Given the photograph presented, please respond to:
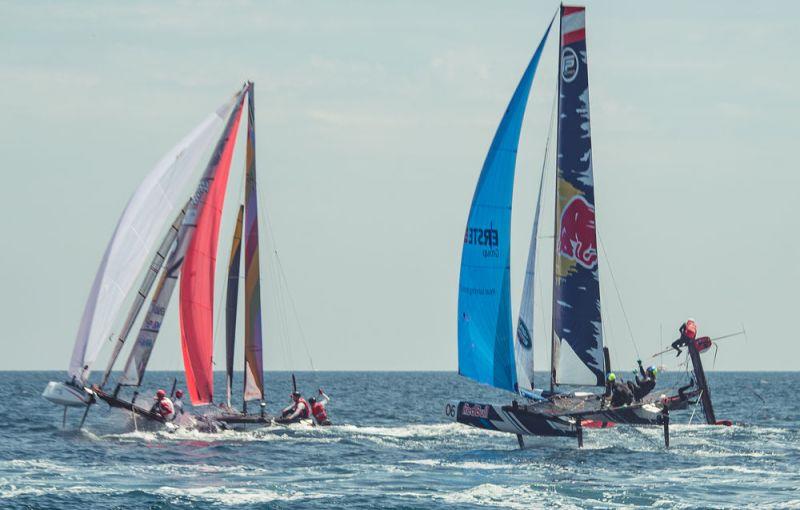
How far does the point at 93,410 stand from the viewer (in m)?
62.7

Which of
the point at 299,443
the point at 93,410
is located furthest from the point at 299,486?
the point at 93,410

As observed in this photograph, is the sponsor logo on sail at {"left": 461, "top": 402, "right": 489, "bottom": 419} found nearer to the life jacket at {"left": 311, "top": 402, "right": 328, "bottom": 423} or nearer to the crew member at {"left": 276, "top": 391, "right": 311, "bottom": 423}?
the crew member at {"left": 276, "top": 391, "right": 311, "bottom": 423}

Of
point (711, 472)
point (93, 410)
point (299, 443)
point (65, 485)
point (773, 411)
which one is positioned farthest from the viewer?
point (773, 411)

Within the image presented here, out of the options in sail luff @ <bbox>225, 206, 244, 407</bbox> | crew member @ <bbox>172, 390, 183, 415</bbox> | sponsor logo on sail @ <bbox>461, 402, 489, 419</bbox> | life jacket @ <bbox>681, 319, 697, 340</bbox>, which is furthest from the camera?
life jacket @ <bbox>681, 319, 697, 340</bbox>

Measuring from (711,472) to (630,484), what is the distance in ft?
12.8

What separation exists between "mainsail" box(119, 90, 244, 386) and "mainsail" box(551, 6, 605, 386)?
12473 millimetres

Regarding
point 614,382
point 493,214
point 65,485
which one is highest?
point 493,214

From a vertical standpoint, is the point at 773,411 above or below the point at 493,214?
below

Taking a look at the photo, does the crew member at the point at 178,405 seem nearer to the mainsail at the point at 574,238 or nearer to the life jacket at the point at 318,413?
the life jacket at the point at 318,413

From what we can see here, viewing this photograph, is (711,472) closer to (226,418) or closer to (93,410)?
(226,418)

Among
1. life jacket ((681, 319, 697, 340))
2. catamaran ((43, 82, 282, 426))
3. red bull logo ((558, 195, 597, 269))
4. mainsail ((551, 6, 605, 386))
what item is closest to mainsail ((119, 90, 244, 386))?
catamaran ((43, 82, 282, 426))

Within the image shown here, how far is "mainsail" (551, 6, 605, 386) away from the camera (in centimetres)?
4241

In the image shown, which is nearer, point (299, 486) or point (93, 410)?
point (299, 486)

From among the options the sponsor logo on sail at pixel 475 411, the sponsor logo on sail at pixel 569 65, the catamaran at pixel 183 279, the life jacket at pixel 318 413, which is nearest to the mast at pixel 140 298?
the catamaran at pixel 183 279
